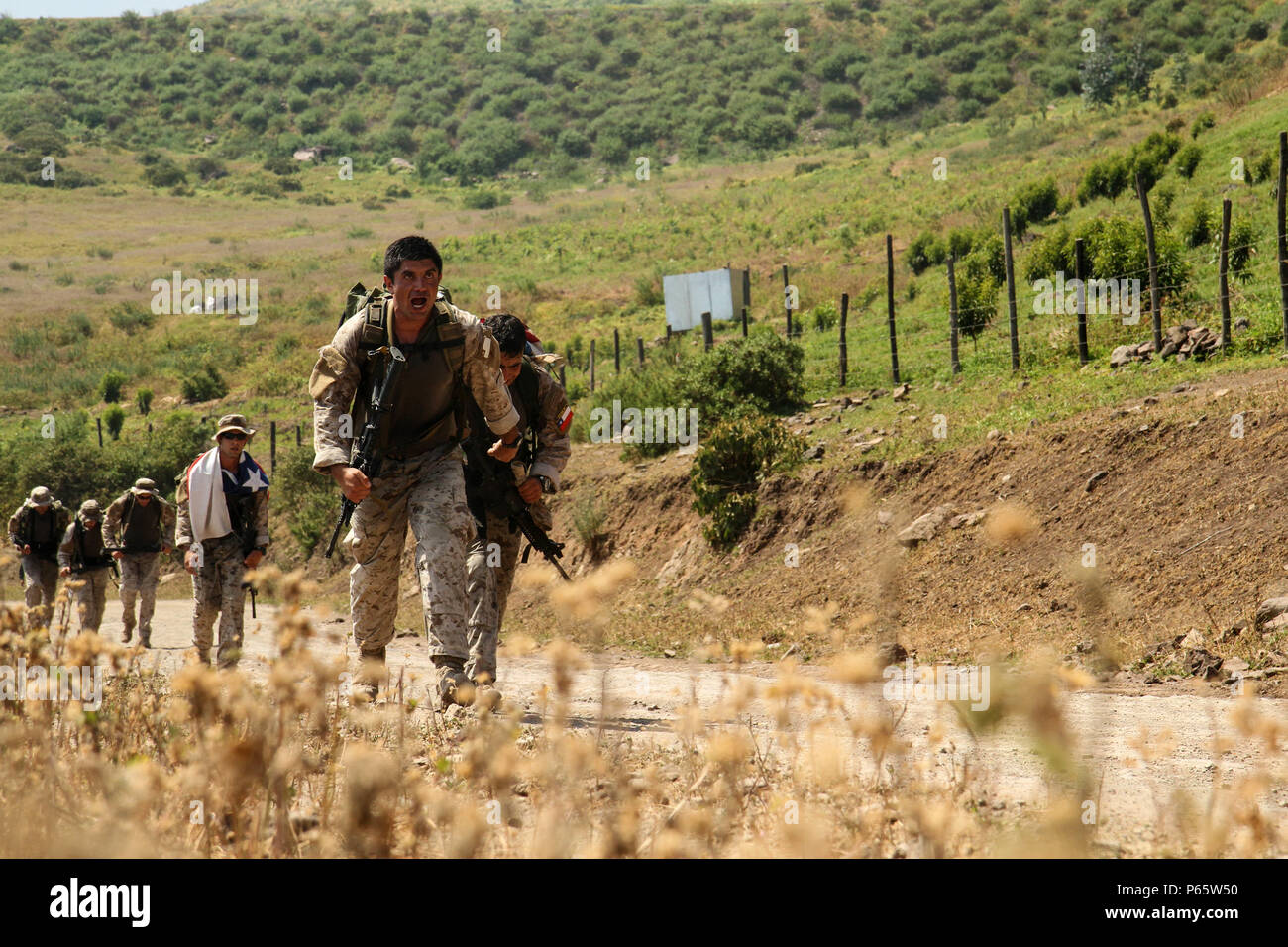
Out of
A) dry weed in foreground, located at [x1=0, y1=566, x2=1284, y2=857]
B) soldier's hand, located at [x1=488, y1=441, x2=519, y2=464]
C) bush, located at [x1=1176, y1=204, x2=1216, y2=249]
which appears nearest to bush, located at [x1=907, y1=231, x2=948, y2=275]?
bush, located at [x1=1176, y1=204, x2=1216, y2=249]

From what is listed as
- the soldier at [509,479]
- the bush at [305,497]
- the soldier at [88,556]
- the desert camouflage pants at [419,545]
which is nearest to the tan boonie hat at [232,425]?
the soldier at [509,479]

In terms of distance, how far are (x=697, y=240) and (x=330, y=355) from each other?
46.4m

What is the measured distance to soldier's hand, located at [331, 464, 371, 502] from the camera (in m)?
5.48

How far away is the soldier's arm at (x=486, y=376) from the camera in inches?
231

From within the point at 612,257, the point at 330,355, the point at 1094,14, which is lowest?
the point at 330,355

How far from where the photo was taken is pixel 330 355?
5.75 metres

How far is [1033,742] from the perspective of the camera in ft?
6.96

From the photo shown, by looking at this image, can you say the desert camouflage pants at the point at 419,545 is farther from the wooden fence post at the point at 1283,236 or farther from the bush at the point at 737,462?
the wooden fence post at the point at 1283,236

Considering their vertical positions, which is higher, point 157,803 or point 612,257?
point 612,257

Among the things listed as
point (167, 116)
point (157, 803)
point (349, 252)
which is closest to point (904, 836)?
point (157, 803)

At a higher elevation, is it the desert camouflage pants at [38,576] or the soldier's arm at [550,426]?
the soldier's arm at [550,426]

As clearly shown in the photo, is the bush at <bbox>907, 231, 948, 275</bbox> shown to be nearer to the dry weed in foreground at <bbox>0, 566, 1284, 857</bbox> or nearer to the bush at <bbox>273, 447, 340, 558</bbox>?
the bush at <bbox>273, 447, 340, 558</bbox>
